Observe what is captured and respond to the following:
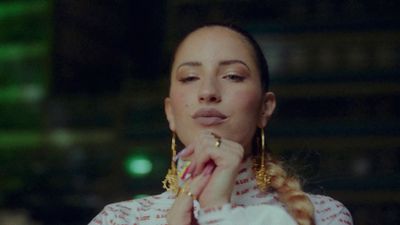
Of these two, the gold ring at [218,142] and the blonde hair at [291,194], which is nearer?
the gold ring at [218,142]

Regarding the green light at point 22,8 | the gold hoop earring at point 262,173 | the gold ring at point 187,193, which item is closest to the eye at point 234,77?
the gold hoop earring at point 262,173

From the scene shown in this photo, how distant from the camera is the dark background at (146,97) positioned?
215 centimetres

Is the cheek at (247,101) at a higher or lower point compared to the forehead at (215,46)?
lower

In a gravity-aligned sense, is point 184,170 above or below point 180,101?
below

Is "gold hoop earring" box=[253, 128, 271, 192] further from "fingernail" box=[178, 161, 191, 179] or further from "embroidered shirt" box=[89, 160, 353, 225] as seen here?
"fingernail" box=[178, 161, 191, 179]

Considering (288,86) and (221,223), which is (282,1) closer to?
(288,86)

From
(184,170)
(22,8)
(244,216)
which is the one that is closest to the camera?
(244,216)

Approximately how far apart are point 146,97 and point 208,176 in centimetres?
86

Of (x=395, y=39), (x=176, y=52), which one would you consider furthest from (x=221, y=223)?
(x=395, y=39)

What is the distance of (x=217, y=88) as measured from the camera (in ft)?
5.00

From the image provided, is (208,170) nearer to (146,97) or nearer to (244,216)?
(244,216)

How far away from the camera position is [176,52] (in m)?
1.63

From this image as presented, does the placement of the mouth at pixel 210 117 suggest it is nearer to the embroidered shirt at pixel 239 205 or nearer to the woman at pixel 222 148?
the woman at pixel 222 148

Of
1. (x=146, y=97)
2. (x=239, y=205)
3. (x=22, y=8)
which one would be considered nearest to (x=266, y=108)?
(x=239, y=205)
